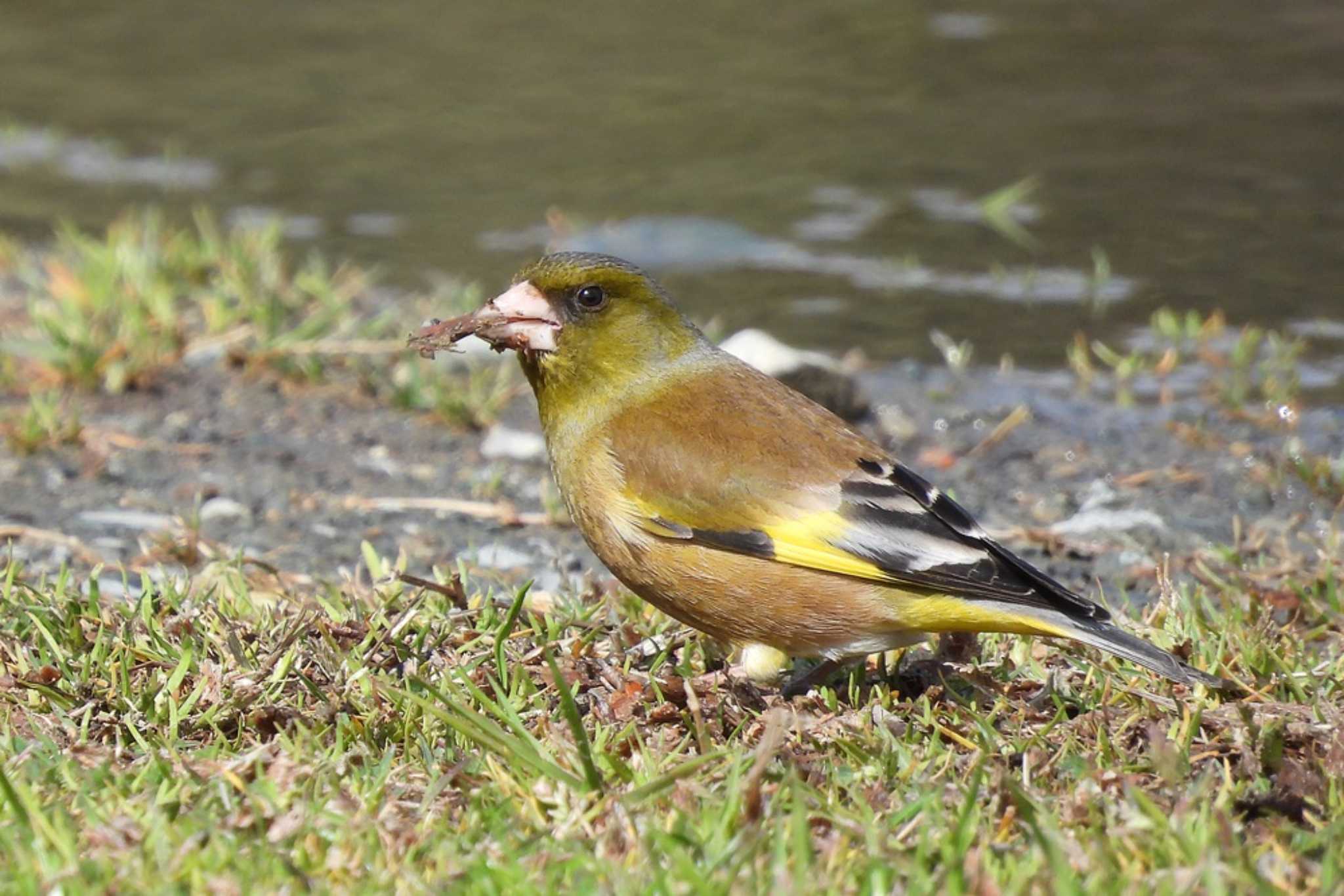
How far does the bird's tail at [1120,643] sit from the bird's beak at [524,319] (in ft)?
4.96

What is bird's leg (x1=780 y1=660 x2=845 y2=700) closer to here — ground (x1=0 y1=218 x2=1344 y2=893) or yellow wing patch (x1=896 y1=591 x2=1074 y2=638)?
ground (x1=0 y1=218 x2=1344 y2=893)

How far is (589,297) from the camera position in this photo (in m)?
4.90

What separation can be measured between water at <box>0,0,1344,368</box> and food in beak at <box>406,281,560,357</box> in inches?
161

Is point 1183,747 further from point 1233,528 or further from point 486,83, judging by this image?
point 486,83

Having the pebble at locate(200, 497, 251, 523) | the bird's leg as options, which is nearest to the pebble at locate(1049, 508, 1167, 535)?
the bird's leg

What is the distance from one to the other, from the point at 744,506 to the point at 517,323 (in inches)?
33.3

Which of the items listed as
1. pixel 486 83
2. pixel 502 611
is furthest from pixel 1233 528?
pixel 486 83

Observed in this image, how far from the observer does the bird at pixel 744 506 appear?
4.19 m

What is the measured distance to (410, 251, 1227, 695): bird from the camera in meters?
4.19

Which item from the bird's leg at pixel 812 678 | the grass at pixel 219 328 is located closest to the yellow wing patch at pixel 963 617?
the bird's leg at pixel 812 678

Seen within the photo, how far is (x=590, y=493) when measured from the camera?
4.60 metres

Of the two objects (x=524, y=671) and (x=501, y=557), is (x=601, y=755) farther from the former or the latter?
(x=501, y=557)

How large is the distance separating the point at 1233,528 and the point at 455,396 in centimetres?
301

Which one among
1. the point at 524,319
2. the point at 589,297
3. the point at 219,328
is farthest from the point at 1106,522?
the point at 219,328
